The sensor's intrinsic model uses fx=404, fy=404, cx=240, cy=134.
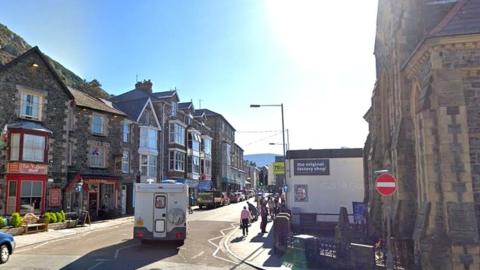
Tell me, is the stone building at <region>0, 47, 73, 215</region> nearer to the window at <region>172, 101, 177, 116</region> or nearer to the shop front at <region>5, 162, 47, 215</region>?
the shop front at <region>5, 162, 47, 215</region>

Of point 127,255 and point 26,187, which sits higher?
point 26,187

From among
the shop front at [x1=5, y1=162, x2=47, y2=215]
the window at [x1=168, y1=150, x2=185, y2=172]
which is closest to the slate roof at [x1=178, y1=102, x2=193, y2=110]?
the window at [x1=168, y1=150, x2=185, y2=172]

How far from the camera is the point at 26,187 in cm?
2697

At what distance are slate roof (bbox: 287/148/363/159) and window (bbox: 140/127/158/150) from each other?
2084 centimetres

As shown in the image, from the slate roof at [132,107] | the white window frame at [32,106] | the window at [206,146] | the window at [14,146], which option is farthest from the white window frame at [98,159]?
the window at [206,146]

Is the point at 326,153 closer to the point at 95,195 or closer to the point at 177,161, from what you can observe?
the point at 95,195

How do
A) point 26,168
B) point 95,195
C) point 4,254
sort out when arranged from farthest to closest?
point 95,195 → point 26,168 → point 4,254

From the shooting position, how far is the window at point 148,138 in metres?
41.7

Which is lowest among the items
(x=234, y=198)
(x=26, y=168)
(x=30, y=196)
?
(x=234, y=198)

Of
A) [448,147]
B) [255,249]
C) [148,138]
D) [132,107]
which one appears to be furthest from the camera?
[148,138]

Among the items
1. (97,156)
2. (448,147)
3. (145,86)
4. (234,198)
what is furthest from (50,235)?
(234,198)

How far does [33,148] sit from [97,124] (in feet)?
24.7

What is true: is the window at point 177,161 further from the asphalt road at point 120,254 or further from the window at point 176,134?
the asphalt road at point 120,254

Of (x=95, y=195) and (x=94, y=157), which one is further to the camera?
(x=95, y=195)
